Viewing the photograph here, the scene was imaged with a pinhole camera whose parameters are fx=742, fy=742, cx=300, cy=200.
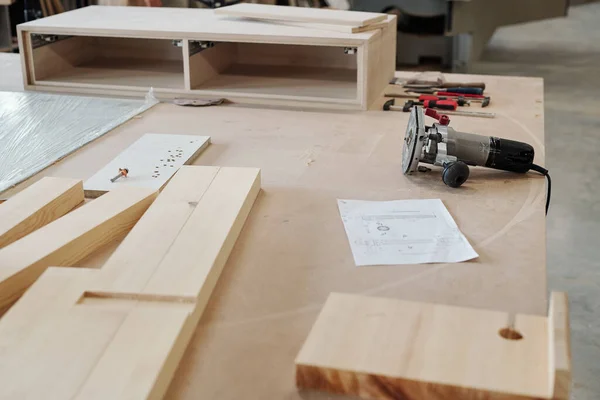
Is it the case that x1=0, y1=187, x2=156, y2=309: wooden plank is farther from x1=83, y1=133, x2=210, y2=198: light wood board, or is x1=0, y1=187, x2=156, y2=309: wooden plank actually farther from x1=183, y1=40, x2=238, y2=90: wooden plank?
x1=183, y1=40, x2=238, y2=90: wooden plank

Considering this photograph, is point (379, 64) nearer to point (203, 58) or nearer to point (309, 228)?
point (203, 58)

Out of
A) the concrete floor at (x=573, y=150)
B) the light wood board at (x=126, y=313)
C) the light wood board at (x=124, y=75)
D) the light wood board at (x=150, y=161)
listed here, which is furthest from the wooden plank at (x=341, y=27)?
the concrete floor at (x=573, y=150)

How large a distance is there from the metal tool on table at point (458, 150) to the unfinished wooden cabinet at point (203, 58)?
1.53ft

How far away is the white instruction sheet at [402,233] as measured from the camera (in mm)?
1096

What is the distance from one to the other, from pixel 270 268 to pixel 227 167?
Answer: 36 centimetres

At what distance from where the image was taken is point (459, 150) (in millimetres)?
1410

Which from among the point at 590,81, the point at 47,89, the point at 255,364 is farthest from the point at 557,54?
the point at 255,364

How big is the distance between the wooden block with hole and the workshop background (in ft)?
3.78

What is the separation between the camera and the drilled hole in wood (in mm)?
836

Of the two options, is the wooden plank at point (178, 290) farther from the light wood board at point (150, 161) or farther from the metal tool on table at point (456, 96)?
the metal tool on table at point (456, 96)

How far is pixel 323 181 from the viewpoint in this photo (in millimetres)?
1400

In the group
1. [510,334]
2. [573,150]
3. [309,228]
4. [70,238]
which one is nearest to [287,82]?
[309,228]

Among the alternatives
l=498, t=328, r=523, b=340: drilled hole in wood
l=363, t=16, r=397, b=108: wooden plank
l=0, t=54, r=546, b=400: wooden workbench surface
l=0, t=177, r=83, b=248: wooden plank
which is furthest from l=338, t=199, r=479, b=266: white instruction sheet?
l=363, t=16, r=397, b=108: wooden plank

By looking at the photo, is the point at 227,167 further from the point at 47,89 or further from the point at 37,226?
the point at 47,89
